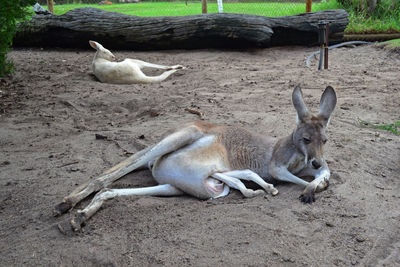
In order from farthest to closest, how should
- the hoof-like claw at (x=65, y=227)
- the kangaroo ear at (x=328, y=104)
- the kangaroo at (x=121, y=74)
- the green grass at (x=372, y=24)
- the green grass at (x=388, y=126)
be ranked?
the green grass at (x=372, y=24)
the kangaroo at (x=121, y=74)
the green grass at (x=388, y=126)
the kangaroo ear at (x=328, y=104)
the hoof-like claw at (x=65, y=227)

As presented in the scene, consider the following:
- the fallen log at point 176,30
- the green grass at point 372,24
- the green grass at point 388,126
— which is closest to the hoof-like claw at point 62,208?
the green grass at point 388,126

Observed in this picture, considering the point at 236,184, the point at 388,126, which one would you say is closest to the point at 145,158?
the point at 236,184

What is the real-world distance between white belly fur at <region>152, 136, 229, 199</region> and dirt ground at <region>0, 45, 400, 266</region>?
0.11 m

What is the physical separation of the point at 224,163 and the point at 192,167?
0.36 metres

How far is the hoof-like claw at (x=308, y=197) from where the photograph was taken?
3190 millimetres

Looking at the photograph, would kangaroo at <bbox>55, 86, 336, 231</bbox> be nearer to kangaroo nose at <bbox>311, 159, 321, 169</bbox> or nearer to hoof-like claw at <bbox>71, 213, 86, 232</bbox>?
kangaroo nose at <bbox>311, 159, 321, 169</bbox>

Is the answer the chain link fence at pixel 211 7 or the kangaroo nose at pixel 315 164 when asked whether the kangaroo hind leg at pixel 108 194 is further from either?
the chain link fence at pixel 211 7

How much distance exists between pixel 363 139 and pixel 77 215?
2927 mm

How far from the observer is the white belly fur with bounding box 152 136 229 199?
11.3 ft

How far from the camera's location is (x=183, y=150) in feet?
12.0

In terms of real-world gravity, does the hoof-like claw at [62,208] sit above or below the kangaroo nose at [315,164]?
below

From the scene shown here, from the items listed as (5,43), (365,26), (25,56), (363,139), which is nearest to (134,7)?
(25,56)

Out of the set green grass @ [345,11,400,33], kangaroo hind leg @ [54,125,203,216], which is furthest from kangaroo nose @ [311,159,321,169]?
green grass @ [345,11,400,33]

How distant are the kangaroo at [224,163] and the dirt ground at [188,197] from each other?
0.31ft
